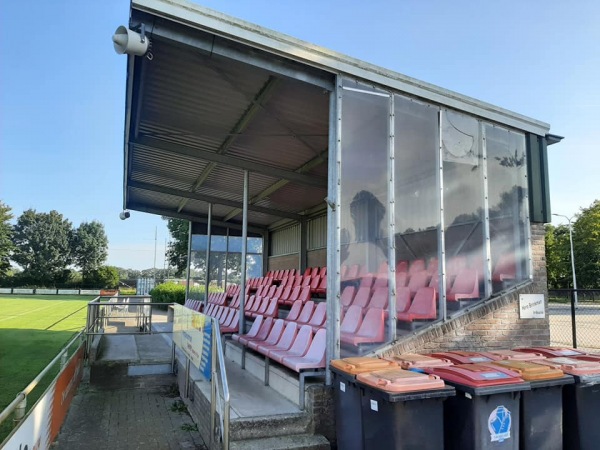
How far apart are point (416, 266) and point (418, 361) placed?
145 centimetres

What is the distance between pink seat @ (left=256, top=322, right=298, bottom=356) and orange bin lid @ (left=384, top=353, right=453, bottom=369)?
175 cm

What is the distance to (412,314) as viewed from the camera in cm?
514

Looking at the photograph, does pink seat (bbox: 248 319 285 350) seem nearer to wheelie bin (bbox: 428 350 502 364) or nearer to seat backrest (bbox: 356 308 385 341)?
seat backrest (bbox: 356 308 385 341)

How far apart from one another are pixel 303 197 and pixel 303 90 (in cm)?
671

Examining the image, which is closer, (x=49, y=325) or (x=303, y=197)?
(x=303, y=197)

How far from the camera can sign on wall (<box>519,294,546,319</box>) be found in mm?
5945

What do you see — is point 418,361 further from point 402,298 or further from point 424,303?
point 424,303

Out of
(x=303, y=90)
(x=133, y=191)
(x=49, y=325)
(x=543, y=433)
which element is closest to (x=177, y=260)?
(x=49, y=325)

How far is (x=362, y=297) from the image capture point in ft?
16.2

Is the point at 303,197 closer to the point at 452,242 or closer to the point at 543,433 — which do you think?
the point at 452,242

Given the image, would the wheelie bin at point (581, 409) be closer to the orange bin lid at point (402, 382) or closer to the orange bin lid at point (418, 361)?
the orange bin lid at point (418, 361)

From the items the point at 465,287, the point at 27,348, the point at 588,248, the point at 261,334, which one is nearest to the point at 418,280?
the point at 465,287

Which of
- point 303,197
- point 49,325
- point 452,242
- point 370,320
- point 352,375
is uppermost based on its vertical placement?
point 303,197

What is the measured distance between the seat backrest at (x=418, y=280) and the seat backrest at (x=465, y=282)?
Answer: 0.40m
